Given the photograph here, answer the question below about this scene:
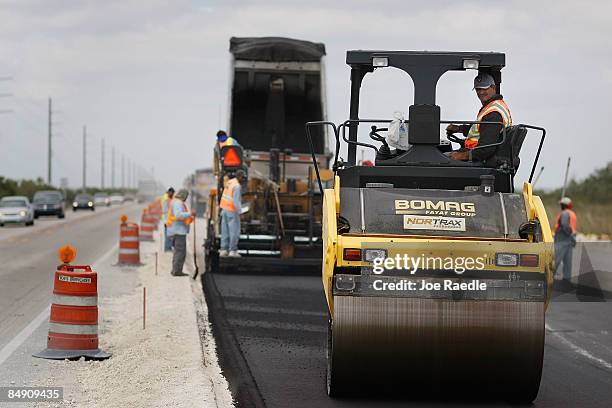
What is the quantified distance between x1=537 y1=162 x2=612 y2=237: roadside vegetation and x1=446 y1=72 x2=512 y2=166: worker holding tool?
24.4 meters

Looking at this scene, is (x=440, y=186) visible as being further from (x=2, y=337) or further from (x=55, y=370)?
(x=2, y=337)

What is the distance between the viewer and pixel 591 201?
2062 inches

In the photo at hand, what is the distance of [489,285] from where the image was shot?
7.47 metres

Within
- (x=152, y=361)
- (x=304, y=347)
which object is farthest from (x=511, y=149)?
(x=152, y=361)

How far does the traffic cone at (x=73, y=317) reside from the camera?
33.4ft

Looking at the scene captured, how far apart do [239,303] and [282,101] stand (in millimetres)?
6840

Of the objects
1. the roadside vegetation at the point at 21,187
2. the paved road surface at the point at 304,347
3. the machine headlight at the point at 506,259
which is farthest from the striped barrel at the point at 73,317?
the roadside vegetation at the point at 21,187

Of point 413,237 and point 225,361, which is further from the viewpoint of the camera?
point 225,361

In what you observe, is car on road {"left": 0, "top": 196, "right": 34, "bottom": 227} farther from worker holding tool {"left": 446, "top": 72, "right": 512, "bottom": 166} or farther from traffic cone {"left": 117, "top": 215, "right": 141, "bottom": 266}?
worker holding tool {"left": 446, "top": 72, "right": 512, "bottom": 166}

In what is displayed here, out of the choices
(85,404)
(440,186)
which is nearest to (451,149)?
(440,186)

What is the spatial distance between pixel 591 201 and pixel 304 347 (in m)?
44.0

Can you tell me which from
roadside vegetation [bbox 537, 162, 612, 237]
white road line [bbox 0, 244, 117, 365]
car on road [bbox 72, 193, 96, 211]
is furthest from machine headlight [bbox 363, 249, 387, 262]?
car on road [bbox 72, 193, 96, 211]

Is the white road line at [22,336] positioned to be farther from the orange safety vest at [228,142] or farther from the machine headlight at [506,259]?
the orange safety vest at [228,142]

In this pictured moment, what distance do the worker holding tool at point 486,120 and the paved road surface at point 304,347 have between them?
2.09 m
